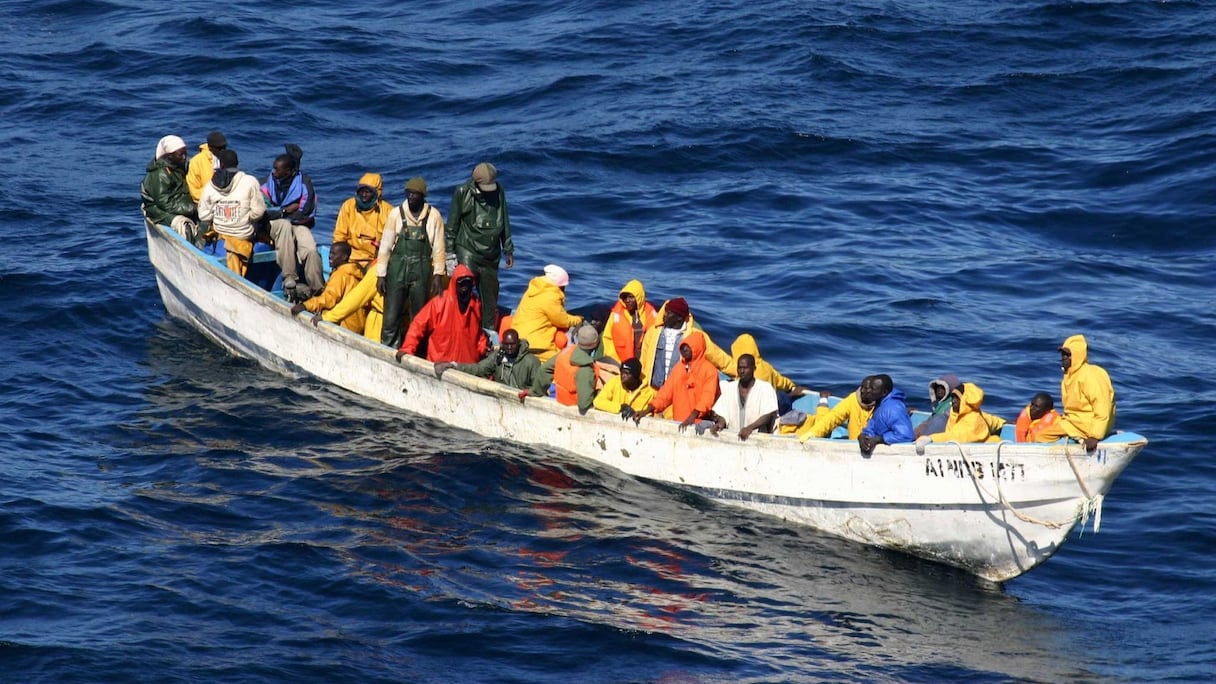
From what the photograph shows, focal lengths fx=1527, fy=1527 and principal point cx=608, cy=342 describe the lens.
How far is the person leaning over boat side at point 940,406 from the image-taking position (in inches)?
623

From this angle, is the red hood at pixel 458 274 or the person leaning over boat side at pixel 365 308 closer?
the red hood at pixel 458 274

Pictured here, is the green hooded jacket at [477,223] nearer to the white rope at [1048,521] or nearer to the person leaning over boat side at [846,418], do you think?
the person leaning over boat side at [846,418]

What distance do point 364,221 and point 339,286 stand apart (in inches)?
33.5

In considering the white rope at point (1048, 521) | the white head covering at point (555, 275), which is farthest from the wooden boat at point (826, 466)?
the white head covering at point (555, 275)

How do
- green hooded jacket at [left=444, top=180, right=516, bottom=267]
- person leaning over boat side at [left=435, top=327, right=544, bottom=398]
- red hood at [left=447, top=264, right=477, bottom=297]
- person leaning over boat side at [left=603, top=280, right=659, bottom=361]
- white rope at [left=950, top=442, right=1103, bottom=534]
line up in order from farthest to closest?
green hooded jacket at [left=444, top=180, right=516, bottom=267] < person leaning over boat side at [left=603, top=280, right=659, bottom=361] < person leaning over boat side at [left=435, top=327, right=544, bottom=398] < red hood at [left=447, top=264, right=477, bottom=297] < white rope at [left=950, top=442, right=1103, bottom=534]

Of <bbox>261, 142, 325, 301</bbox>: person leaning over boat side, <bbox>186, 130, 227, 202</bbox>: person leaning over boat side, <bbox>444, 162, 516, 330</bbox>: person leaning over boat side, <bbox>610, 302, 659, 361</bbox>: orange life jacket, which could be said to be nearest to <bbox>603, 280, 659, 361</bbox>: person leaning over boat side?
<bbox>610, 302, 659, 361</bbox>: orange life jacket

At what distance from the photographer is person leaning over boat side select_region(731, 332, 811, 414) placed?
1650 centimetres

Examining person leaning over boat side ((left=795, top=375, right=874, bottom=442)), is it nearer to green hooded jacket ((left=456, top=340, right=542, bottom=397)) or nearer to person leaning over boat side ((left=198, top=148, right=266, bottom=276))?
green hooded jacket ((left=456, top=340, right=542, bottom=397))

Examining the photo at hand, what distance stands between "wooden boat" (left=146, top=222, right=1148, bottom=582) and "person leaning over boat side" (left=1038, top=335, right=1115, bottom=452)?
29 cm

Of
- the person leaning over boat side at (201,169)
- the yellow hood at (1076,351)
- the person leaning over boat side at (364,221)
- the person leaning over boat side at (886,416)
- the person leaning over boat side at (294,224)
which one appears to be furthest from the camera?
the person leaning over boat side at (201,169)

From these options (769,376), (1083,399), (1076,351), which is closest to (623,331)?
(769,376)

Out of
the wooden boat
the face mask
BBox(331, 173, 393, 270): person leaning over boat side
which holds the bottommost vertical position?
the wooden boat

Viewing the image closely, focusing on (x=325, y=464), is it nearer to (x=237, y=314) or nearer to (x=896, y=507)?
(x=237, y=314)

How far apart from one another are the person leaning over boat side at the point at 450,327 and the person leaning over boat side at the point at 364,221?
5.03 feet
